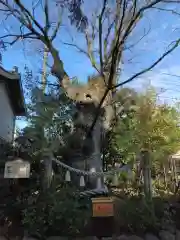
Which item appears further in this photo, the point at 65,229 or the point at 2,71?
the point at 2,71

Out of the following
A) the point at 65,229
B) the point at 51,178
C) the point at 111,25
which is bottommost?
the point at 65,229

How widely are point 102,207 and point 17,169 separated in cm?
204

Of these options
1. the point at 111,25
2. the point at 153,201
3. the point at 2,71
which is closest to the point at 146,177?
the point at 153,201

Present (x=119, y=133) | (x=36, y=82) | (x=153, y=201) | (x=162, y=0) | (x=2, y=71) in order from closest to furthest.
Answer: (x=153, y=201) → (x=162, y=0) → (x=119, y=133) → (x=36, y=82) → (x=2, y=71)

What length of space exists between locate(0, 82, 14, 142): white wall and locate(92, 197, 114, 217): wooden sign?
21.0 ft

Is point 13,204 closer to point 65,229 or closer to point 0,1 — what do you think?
point 65,229

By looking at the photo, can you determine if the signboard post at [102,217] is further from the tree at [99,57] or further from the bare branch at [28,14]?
the bare branch at [28,14]

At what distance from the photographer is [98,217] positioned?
20.9 ft

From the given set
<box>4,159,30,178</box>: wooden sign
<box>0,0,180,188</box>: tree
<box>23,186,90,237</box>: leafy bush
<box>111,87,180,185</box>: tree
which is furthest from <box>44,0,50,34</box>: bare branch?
<box>23,186,90,237</box>: leafy bush

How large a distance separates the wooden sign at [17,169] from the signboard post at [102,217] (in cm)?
163

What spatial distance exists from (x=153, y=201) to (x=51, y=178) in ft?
8.49

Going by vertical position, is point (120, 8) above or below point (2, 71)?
above

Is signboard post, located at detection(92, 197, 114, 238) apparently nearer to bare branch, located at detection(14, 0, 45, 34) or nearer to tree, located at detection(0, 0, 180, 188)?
tree, located at detection(0, 0, 180, 188)

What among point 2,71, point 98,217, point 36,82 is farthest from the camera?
point 2,71
